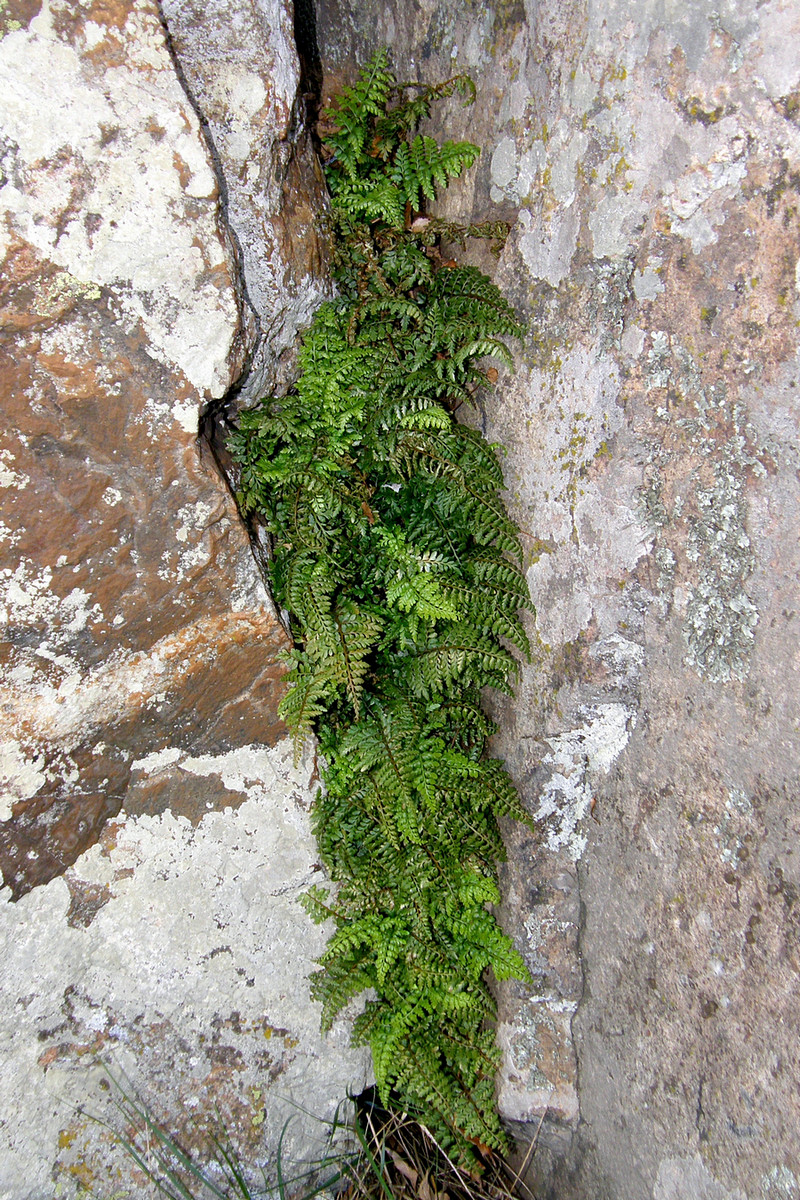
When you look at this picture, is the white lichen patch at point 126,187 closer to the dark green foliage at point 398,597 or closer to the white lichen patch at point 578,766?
the dark green foliage at point 398,597

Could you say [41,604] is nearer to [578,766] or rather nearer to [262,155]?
[262,155]

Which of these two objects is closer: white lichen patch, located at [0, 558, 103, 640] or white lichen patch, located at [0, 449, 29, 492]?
white lichen patch, located at [0, 449, 29, 492]

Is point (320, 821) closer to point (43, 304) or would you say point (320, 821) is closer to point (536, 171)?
point (43, 304)

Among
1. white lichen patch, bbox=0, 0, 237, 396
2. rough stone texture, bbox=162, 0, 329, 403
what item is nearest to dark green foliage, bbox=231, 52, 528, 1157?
rough stone texture, bbox=162, 0, 329, 403

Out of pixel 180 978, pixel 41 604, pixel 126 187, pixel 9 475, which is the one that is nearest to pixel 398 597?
pixel 41 604

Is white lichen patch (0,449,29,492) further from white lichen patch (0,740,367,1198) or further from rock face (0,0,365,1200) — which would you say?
white lichen patch (0,740,367,1198)

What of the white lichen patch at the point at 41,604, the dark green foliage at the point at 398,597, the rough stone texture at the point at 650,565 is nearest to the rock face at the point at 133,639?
the white lichen patch at the point at 41,604
